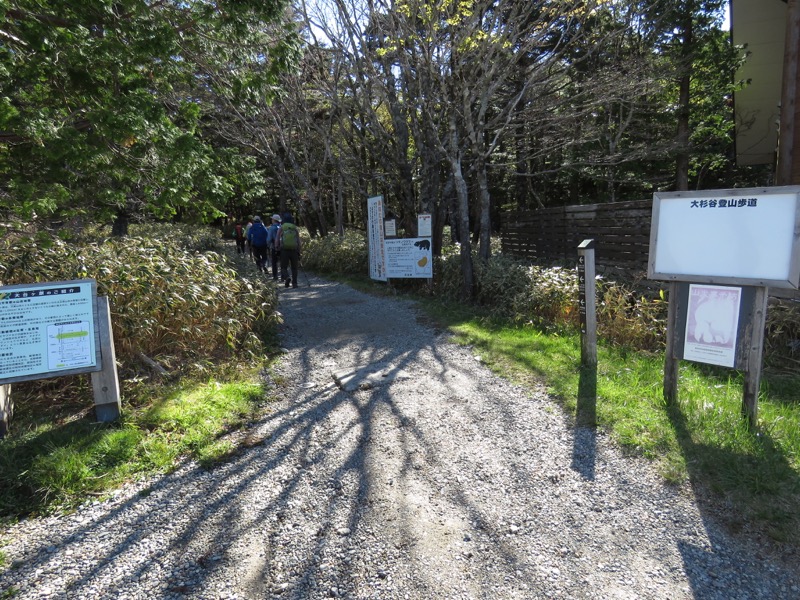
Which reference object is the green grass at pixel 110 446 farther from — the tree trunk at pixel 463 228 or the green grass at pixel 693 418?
the tree trunk at pixel 463 228

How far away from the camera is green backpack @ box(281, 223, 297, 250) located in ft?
36.2

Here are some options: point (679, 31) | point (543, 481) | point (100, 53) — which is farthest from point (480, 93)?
point (679, 31)

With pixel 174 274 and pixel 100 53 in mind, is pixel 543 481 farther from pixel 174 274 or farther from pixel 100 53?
pixel 100 53

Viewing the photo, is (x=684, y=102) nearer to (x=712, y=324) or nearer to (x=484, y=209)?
(x=484, y=209)

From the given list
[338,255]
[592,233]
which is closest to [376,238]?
[338,255]

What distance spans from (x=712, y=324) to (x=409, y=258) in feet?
24.3

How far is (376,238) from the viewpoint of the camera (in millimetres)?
11766

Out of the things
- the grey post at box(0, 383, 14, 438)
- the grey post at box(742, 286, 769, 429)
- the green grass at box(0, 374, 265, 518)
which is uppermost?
the grey post at box(742, 286, 769, 429)

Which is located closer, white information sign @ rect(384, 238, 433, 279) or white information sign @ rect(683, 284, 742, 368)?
white information sign @ rect(683, 284, 742, 368)

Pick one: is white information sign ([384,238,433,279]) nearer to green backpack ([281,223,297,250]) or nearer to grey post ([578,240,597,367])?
green backpack ([281,223,297,250])

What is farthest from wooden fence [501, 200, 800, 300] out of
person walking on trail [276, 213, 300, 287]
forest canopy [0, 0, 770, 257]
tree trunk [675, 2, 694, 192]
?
person walking on trail [276, 213, 300, 287]

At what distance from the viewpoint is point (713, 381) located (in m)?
4.65

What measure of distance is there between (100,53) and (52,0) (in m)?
0.71

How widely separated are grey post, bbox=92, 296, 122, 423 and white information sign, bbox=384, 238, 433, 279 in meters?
7.27
